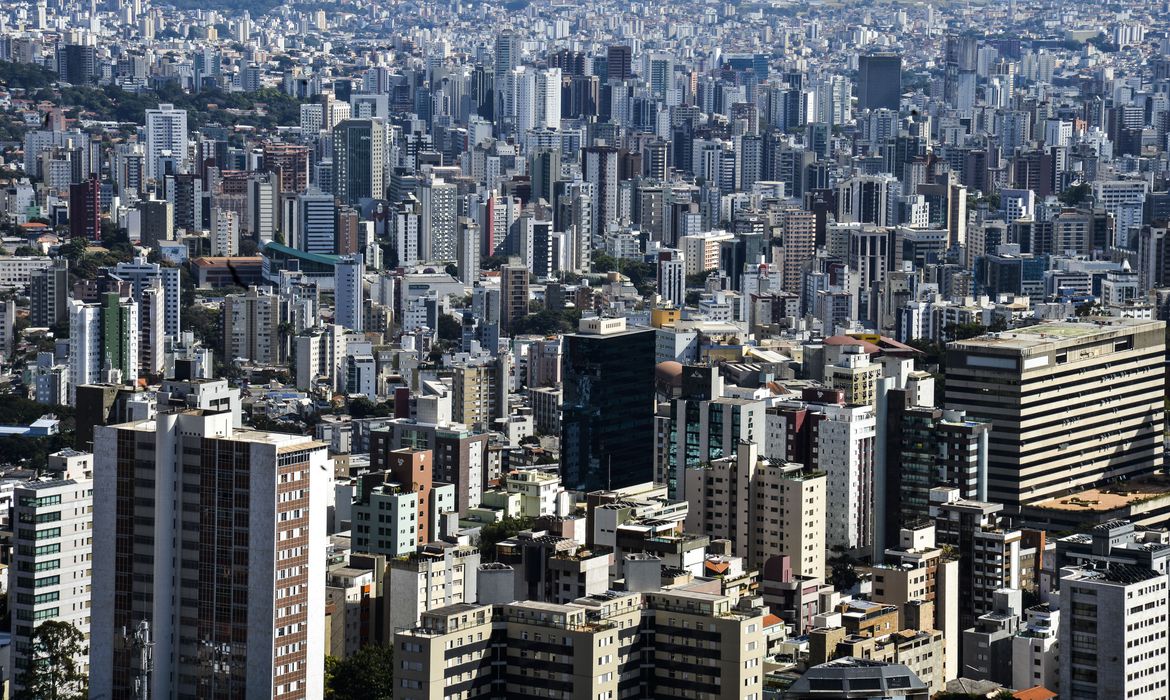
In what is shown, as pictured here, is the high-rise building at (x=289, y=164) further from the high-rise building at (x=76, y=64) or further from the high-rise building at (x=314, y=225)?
the high-rise building at (x=76, y=64)

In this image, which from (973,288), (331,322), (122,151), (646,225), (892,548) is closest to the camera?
(892,548)

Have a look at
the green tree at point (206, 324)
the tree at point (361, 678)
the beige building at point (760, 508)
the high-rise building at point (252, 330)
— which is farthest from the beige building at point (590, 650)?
the green tree at point (206, 324)

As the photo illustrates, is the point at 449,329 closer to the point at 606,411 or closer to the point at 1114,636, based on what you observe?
the point at 606,411

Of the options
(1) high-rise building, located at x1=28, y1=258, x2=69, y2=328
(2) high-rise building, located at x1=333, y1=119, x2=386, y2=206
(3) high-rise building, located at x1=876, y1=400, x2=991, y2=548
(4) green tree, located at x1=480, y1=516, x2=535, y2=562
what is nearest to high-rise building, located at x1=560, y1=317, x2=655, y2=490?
(3) high-rise building, located at x1=876, y1=400, x2=991, y2=548

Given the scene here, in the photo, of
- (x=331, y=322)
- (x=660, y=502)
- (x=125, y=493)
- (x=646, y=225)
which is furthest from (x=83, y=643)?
(x=646, y=225)

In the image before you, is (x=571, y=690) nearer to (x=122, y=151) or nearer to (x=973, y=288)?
(x=973, y=288)

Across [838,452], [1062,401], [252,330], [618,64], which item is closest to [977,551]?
[838,452]

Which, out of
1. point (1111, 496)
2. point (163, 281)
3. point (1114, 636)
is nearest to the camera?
point (1114, 636)
